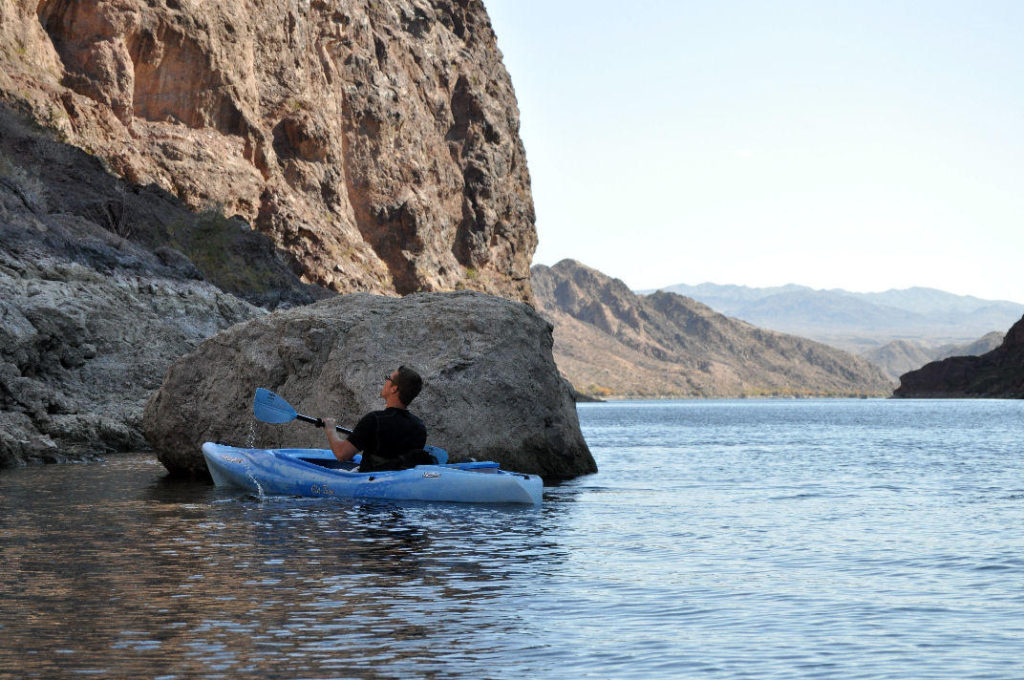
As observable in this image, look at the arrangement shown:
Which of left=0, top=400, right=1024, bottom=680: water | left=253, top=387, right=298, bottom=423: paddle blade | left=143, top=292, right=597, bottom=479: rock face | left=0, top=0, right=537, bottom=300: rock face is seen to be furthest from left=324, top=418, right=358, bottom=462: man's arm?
left=0, top=0, right=537, bottom=300: rock face

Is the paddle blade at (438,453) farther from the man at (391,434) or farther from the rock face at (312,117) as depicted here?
the rock face at (312,117)

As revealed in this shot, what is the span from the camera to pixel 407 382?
563 inches

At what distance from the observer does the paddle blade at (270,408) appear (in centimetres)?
1705

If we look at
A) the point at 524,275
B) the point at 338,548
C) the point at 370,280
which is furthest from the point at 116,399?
the point at 524,275

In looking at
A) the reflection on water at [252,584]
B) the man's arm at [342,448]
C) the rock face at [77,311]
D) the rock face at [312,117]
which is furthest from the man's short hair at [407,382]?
the rock face at [312,117]

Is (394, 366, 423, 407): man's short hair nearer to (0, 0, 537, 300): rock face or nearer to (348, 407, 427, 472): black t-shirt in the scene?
(348, 407, 427, 472): black t-shirt

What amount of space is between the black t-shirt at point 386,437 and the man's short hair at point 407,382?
56cm

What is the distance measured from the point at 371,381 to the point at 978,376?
162 metres

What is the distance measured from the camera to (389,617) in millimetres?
8211

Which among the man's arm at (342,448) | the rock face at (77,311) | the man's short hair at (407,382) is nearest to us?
the man's short hair at (407,382)

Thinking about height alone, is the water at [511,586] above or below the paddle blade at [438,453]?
below

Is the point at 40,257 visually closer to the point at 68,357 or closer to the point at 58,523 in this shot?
the point at 68,357

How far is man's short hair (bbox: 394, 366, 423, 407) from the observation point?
14250mm

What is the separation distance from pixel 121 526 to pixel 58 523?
2.37ft
